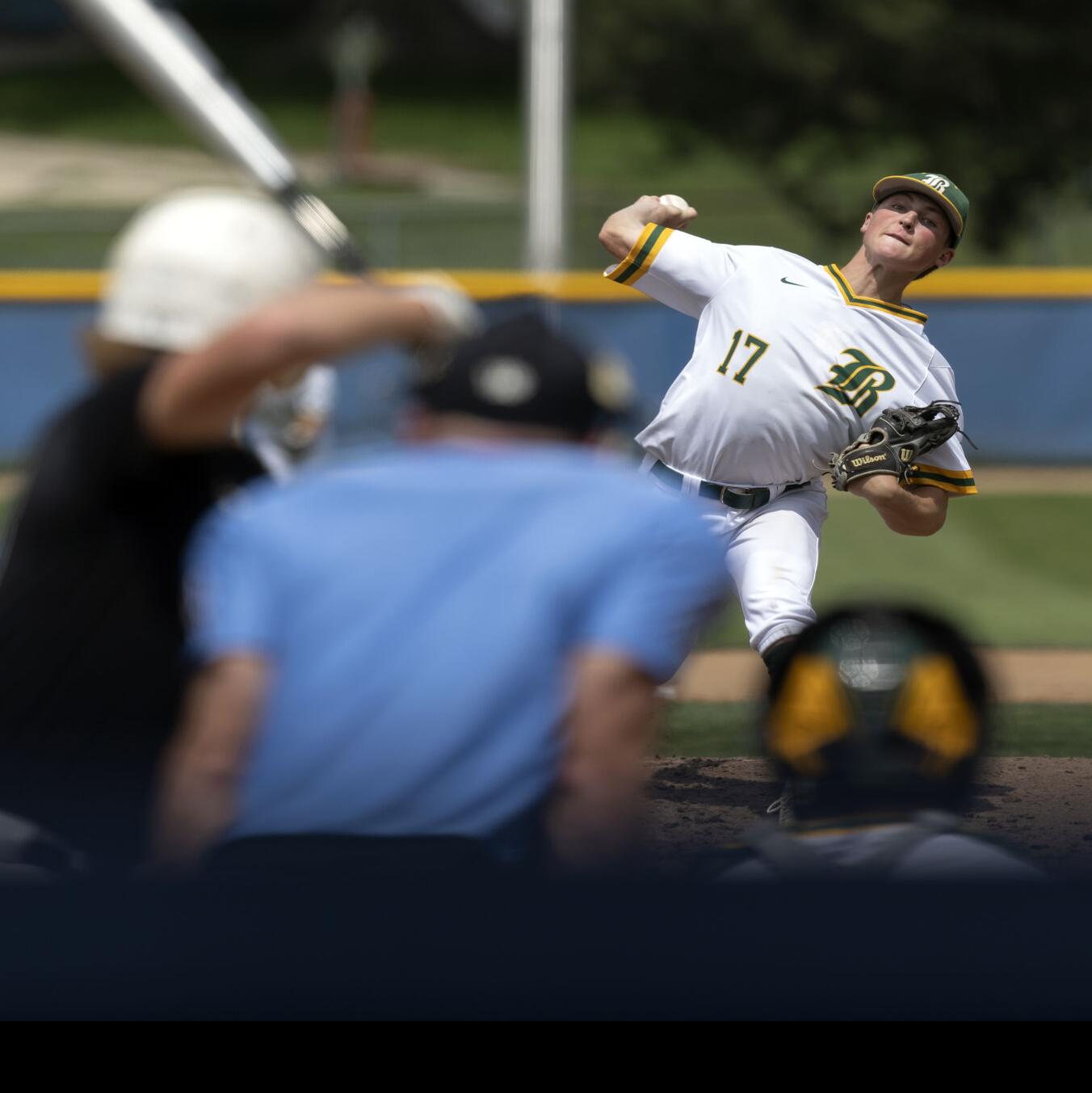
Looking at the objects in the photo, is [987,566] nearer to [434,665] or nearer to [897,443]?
[897,443]

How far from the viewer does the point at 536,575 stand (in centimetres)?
166

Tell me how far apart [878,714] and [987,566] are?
8.35 m

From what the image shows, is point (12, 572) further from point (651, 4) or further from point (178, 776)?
point (651, 4)

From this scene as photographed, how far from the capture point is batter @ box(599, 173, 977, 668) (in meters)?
4.09

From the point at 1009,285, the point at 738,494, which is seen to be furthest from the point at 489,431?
the point at 1009,285

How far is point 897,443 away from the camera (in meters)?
3.88

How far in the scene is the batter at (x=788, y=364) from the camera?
13.4 feet

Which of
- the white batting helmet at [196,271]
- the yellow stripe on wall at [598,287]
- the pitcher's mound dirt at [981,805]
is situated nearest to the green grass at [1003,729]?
the pitcher's mound dirt at [981,805]

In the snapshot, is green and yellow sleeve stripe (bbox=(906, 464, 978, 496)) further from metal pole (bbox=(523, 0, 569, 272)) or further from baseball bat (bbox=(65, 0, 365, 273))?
metal pole (bbox=(523, 0, 569, 272))

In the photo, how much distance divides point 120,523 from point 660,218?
92.5 inches

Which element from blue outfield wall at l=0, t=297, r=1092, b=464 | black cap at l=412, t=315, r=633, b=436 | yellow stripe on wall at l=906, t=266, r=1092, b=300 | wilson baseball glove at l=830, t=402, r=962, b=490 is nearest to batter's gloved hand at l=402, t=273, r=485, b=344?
black cap at l=412, t=315, r=633, b=436

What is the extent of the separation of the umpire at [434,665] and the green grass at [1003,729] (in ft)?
11.4

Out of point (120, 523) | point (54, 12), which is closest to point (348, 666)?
point (120, 523)

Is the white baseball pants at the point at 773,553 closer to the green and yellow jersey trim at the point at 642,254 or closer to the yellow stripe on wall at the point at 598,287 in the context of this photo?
the green and yellow jersey trim at the point at 642,254
